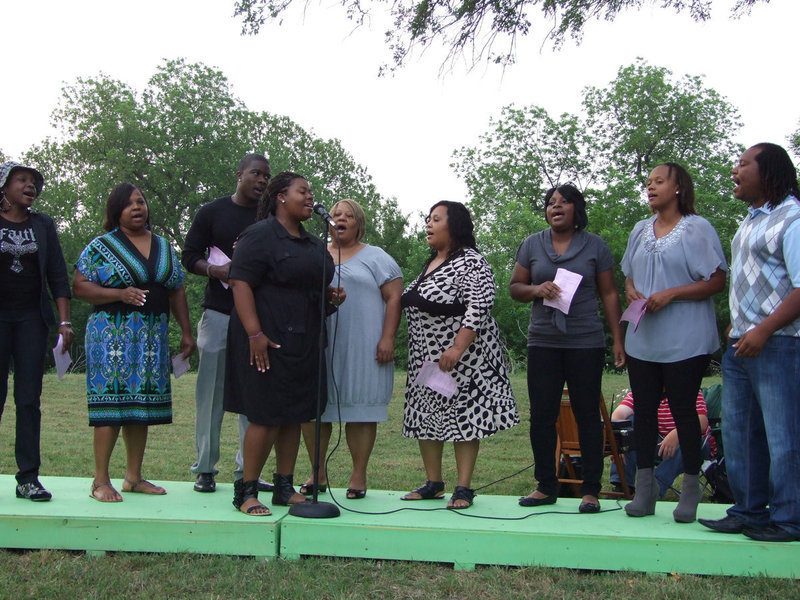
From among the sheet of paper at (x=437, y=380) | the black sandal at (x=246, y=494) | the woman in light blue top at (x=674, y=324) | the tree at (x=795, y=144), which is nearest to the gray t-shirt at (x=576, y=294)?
the woman in light blue top at (x=674, y=324)

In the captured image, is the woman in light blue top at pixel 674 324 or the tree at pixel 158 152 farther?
the tree at pixel 158 152

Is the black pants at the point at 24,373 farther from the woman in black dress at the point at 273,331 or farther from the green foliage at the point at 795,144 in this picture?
the green foliage at the point at 795,144

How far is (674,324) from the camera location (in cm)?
414

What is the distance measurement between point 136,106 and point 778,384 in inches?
1422

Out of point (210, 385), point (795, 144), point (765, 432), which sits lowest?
point (765, 432)

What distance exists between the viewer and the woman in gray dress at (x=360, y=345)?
4691 millimetres

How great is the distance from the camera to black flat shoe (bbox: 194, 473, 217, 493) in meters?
4.93

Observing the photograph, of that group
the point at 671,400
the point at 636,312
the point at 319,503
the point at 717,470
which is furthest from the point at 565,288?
the point at 717,470

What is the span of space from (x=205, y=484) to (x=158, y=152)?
109 ft

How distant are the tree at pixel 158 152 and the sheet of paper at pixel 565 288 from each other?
3206cm

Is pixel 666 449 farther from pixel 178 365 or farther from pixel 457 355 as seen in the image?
pixel 178 365

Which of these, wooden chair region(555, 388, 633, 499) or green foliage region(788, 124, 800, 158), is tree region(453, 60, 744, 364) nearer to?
green foliage region(788, 124, 800, 158)

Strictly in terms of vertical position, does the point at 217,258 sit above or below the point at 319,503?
above

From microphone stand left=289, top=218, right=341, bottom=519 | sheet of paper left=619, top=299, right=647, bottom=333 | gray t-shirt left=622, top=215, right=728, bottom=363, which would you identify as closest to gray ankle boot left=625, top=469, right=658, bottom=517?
gray t-shirt left=622, top=215, right=728, bottom=363
